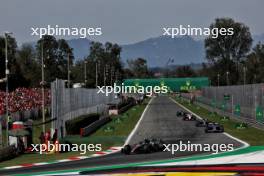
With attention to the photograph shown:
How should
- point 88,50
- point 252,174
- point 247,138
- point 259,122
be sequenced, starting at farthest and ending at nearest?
point 88,50 < point 259,122 < point 247,138 < point 252,174

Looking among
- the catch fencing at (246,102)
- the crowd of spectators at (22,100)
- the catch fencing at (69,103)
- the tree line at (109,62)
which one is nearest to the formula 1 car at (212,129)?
the catch fencing at (246,102)

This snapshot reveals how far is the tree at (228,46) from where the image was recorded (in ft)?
480

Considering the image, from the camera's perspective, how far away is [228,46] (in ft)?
494

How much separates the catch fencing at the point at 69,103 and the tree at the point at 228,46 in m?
65.8

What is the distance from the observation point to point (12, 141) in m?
37.2

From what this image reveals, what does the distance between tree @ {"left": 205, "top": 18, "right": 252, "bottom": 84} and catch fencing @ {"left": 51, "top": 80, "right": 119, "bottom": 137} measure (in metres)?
65.8

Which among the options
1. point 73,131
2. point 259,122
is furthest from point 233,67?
point 73,131

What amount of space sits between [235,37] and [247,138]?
106m

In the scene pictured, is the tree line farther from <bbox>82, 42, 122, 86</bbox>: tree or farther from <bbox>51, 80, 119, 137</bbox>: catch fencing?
<bbox>51, 80, 119, 137</bbox>: catch fencing

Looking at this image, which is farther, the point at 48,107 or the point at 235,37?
the point at 235,37

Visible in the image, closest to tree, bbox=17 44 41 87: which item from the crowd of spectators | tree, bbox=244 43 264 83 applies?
tree, bbox=244 43 264 83

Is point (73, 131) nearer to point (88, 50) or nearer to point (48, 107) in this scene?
point (48, 107)

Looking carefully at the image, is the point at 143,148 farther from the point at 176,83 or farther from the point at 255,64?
the point at 255,64

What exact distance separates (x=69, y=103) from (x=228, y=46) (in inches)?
4055
